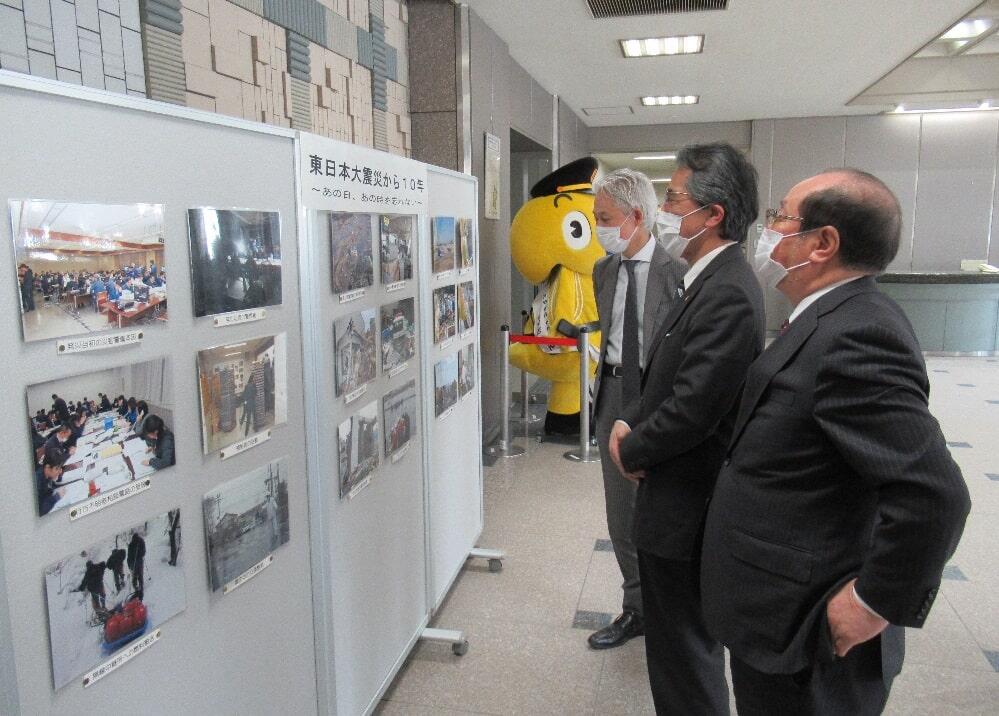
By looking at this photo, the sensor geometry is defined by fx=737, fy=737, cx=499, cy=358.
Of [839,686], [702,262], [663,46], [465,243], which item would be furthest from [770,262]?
[663,46]

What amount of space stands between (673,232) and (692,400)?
494mm

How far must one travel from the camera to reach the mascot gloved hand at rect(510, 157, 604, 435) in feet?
15.9

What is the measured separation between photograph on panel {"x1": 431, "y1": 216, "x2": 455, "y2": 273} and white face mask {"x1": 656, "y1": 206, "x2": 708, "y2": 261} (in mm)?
891

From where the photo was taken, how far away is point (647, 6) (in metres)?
4.39

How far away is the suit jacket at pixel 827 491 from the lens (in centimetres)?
107

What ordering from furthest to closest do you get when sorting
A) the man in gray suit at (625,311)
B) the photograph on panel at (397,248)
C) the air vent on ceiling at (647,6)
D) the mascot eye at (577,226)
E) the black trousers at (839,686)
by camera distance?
the mascot eye at (577,226)
the air vent on ceiling at (647,6)
the man in gray suit at (625,311)
the photograph on panel at (397,248)
the black trousers at (839,686)

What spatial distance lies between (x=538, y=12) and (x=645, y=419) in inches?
135

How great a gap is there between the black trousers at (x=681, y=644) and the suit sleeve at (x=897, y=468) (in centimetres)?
73

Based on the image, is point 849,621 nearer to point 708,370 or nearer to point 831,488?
point 831,488

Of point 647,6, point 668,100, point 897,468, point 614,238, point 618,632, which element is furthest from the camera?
point 668,100

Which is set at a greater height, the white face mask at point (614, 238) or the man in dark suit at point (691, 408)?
the white face mask at point (614, 238)

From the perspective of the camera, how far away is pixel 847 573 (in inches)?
48.0

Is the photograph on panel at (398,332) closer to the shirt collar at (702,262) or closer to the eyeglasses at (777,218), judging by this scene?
the shirt collar at (702,262)

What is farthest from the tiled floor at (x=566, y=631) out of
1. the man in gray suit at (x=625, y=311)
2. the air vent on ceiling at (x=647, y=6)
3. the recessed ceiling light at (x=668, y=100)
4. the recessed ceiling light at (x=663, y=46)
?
the recessed ceiling light at (x=668, y=100)
